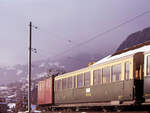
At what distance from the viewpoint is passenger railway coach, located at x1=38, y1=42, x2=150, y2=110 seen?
1329 centimetres

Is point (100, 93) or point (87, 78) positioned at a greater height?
point (87, 78)

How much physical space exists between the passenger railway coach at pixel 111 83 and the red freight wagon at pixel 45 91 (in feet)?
7.19

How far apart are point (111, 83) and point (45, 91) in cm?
1289

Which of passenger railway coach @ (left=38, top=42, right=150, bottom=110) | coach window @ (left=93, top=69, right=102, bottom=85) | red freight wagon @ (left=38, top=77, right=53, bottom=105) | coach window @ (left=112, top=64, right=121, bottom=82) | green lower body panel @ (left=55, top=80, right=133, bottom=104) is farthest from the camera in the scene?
red freight wagon @ (left=38, top=77, right=53, bottom=105)

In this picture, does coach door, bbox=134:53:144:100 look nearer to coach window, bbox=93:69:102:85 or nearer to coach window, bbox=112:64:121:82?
coach window, bbox=112:64:121:82

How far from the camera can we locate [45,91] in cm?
2688

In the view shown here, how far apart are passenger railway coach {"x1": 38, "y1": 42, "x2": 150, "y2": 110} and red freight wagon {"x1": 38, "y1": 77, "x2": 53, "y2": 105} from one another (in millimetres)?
2193

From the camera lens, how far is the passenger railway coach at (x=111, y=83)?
13291 mm

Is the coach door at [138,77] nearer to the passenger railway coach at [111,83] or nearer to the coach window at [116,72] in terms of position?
the passenger railway coach at [111,83]

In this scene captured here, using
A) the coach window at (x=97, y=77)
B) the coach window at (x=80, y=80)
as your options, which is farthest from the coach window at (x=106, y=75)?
the coach window at (x=80, y=80)

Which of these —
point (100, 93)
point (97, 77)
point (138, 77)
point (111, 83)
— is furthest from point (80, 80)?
point (138, 77)

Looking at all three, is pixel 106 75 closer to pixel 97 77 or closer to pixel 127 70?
pixel 97 77

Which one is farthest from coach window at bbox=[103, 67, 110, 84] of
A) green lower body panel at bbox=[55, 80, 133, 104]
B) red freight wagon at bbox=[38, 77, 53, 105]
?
red freight wagon at bbox=[38, 77, 53, 105]

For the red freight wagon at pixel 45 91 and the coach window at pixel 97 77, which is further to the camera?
the red freight wagon at pixel 45 91
